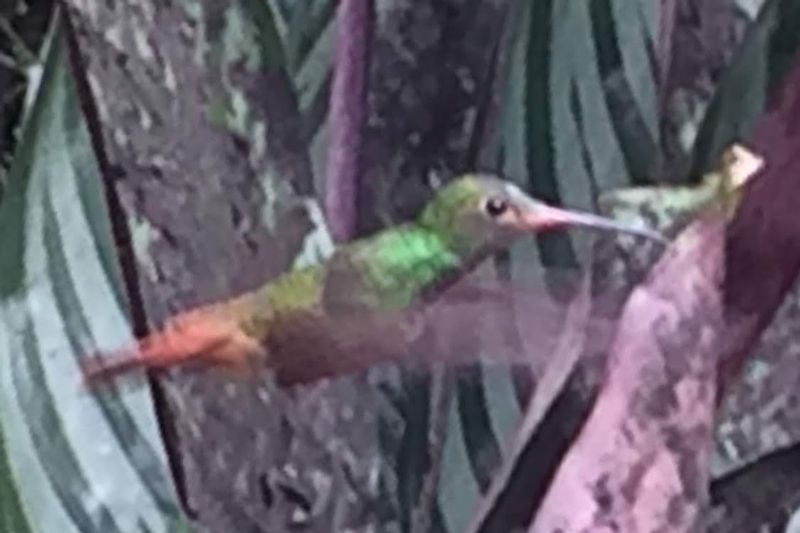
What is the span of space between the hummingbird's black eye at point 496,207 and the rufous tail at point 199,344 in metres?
0.07

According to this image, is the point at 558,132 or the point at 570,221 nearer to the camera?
the point at 570,221

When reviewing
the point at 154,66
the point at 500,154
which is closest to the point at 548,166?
the point at 500,154

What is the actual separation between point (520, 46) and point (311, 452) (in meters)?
0.14

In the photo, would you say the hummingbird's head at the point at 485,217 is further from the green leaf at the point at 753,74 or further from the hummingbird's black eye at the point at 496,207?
the green leaf at the point at 753,74

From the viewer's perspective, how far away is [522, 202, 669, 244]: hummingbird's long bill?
38 centimetres

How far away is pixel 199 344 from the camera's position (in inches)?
15.4

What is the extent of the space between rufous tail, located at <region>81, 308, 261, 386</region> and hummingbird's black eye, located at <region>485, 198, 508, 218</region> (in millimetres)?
66

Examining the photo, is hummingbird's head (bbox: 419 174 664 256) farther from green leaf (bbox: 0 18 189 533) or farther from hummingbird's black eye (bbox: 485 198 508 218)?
green leaf (bbox: 0 18 189 533)

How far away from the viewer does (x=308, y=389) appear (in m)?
0.43

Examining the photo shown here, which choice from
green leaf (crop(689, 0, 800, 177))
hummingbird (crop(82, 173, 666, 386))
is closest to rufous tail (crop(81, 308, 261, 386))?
hummingbird (crop(82, 173, 666, 386))

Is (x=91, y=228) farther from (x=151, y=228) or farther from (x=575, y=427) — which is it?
(x=575, y=427)

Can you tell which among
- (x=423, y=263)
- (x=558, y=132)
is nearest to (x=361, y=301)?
(x=423, y=263)

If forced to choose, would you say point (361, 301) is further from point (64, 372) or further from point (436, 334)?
point (64, 372)

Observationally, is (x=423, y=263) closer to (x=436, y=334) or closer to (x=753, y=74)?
(x=436, y=334)
